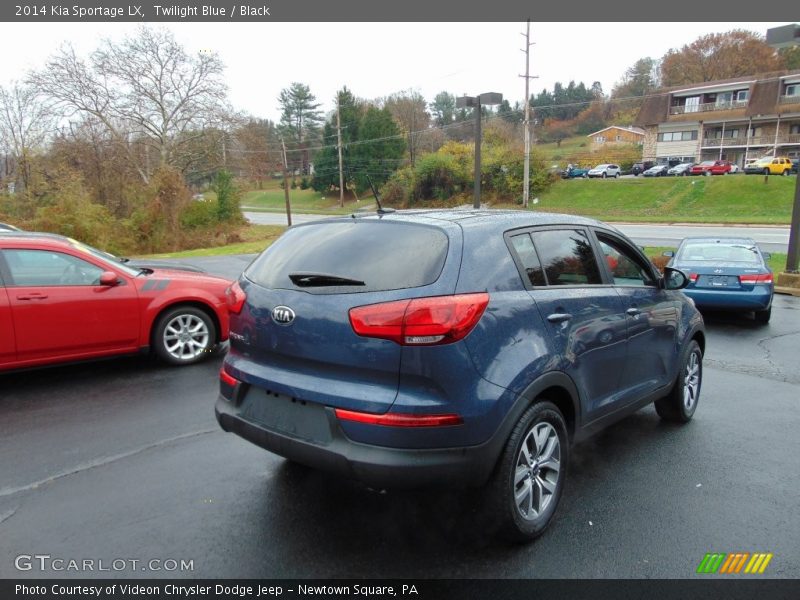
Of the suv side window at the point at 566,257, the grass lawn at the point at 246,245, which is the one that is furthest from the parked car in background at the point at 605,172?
the suv side window at the point at 566,257

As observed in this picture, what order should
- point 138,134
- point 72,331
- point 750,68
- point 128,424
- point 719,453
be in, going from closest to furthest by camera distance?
point 719,453 → point 128,424 → point 72,331 → point 138,134 → point 750,68

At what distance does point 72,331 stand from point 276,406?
3752 millimetres

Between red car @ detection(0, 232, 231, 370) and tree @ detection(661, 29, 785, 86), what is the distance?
87126mm

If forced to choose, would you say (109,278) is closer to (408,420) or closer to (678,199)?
(408,420)

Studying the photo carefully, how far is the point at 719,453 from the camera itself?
420cm

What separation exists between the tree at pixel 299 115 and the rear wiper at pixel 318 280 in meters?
95.3

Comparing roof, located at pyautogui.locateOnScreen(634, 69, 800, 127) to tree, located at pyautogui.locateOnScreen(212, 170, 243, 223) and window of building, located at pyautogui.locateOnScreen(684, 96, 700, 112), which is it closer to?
window of building, located at pyautogui.locateOnScreen(684, 96, 700, 112)

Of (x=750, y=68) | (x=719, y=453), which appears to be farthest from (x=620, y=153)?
(x=719, y=453)

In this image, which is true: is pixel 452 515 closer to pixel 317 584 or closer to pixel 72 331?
pixel 317 584

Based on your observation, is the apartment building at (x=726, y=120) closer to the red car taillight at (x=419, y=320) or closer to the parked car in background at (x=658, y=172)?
the parked car in background at (x=658, y=172)

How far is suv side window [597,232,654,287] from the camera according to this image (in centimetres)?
399

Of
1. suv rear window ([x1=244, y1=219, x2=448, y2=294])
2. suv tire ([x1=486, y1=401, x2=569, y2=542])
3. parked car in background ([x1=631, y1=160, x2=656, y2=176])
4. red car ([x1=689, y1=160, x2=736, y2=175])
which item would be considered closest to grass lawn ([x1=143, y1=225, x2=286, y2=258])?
suv rear window ([x1=244, y1=219, x2=448, y2=294])

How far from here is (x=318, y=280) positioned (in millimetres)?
2961

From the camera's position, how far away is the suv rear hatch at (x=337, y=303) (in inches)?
105
